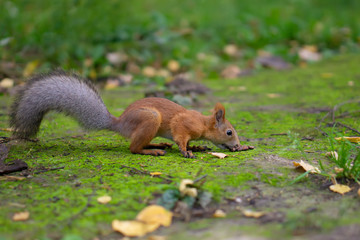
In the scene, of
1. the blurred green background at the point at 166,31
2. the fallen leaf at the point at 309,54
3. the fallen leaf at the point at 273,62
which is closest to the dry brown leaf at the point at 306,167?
the blurred green background at the point at 166,31

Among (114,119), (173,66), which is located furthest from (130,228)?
(173,66)

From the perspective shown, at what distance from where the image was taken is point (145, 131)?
3289mm

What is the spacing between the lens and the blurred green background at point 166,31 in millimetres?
6762

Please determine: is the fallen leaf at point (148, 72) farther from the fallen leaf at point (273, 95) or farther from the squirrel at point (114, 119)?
the squirrel at point (114, 119)

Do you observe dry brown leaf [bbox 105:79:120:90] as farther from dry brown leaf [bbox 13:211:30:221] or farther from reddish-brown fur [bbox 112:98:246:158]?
dry brown leaf [bbox 13:211:30:221]

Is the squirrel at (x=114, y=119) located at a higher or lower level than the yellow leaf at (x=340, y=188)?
higher

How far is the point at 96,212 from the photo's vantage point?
7.27 ft

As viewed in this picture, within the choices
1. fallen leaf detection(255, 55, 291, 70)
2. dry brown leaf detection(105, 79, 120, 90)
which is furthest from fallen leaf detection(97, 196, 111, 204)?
fallen leaf detection(255, 55, 291, 70)

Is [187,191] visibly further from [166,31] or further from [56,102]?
[166,31]

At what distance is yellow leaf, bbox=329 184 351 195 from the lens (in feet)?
8.02

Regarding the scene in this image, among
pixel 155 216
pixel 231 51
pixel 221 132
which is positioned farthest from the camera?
pixel 231 51

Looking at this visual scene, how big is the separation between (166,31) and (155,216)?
263 inches

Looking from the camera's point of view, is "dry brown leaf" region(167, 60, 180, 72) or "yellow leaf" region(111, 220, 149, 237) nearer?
"yellow leaf" region(111, 220, 149, 237)

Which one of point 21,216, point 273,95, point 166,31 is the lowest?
point 273,95
